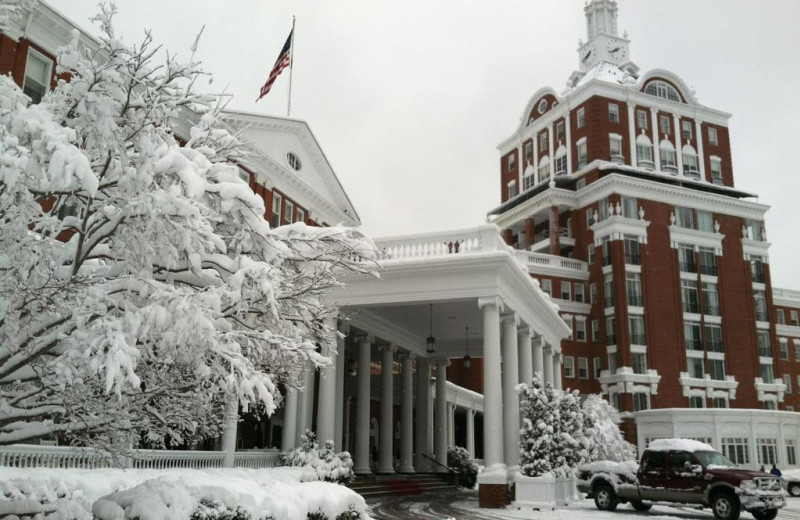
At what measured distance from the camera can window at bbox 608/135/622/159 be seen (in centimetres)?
6219

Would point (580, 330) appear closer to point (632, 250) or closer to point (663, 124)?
point (632, 250)

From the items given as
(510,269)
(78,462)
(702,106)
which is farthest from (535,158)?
(78,462)

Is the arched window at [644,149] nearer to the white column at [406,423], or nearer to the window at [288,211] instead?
the white column at [406,423]

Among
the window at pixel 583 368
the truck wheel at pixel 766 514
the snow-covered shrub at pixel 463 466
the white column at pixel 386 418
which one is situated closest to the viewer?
the truck wheel at pixel 766 514

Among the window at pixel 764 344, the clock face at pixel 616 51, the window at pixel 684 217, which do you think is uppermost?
the clock face at pixel 616 51

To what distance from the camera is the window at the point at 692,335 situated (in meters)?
57.8

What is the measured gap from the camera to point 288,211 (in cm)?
3039

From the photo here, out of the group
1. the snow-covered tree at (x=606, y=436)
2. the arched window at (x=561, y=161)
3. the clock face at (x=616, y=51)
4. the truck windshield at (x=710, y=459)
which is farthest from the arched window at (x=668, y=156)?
the truck windshield at (x=710, y=459)

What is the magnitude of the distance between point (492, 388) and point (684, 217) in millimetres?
45428

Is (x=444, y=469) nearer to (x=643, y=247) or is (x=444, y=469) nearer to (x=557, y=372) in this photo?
A: (x=557, y=372)

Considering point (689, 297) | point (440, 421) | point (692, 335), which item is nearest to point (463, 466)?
point (440, 421)

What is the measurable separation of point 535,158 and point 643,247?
15756 millimetres

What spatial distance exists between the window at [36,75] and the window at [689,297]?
51673 mm

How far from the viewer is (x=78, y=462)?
14.1 m
